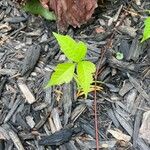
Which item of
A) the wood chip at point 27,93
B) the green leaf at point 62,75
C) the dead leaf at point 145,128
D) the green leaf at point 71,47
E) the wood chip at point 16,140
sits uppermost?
the green leaf at point 71,47

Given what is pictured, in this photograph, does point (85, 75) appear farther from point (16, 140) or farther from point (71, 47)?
point (16, 140)

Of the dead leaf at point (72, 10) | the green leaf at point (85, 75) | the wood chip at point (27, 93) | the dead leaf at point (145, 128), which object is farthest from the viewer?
the dead leaf at point (72, 10)

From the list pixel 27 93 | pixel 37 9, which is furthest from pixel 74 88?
pixel 37 9

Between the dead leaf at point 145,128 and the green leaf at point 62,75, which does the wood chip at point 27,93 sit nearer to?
the green leaf at point 62,75

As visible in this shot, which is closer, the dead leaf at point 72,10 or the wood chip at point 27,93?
the wood chip at point 27,93

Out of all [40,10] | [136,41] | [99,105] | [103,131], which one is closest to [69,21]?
[40,10]

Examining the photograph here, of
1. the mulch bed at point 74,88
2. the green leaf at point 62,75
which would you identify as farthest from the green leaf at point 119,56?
the green leaf at point 62,75

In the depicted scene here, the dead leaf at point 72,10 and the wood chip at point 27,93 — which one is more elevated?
the dead leaf at point 72,10
